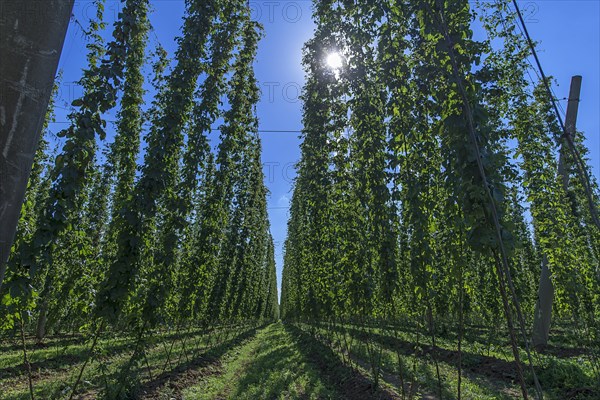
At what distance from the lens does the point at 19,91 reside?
1.08 meters

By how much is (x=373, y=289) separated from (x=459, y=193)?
223 inches

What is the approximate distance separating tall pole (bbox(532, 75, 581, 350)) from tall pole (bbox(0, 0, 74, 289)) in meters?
13.8

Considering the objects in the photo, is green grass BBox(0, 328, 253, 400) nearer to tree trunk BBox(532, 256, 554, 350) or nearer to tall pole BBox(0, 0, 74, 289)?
tall pole BBox(0, 0, 74, 289)

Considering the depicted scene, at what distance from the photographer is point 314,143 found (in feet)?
40.7

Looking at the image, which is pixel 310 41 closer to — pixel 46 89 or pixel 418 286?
pixel 418 286

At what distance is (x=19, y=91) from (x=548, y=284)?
1653 cm

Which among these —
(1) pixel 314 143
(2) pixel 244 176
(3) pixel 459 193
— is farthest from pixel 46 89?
(2) pixel 244 176

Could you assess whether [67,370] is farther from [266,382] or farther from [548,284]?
[548,284]

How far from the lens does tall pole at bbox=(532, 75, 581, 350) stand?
11556 mm

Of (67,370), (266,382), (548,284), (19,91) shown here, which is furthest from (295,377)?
(19,91)

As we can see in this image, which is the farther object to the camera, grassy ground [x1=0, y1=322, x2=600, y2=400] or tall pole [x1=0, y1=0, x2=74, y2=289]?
grassy ground [x1=0, y1=322, x2=600, y2=400]

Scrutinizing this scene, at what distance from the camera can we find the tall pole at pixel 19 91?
1.06m


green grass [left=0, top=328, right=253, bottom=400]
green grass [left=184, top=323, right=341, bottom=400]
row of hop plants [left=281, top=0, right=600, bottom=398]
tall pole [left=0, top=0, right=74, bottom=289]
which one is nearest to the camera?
tall pole [left=0, top=0, right=74, bottom=289]

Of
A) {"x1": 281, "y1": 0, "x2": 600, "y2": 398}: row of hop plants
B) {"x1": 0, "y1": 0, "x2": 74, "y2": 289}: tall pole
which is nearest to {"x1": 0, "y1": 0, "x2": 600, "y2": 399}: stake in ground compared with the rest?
{"x1": 281, "y1": 0, "x2": 600, "y2": 398}: row of hop plants
